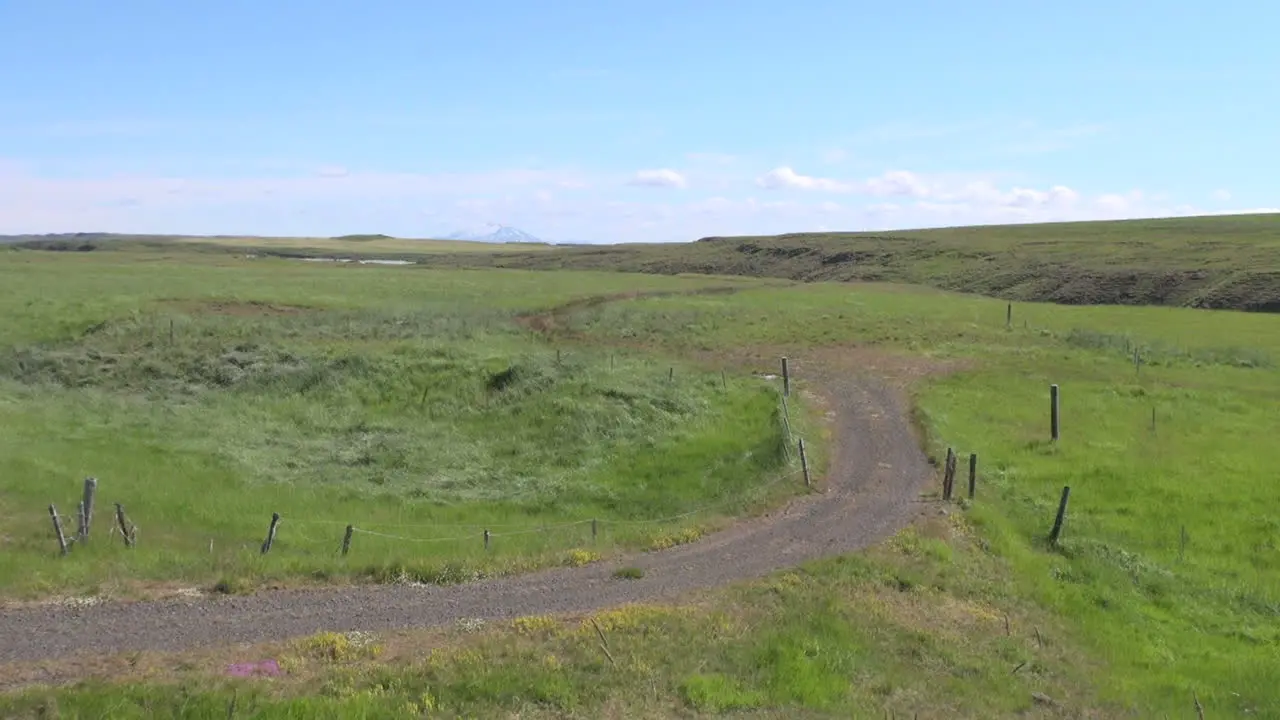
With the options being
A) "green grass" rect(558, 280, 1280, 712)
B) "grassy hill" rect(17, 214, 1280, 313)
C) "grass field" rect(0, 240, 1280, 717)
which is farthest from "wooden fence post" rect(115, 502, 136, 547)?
"grassy hill" rect(17, 214, 1280, 313)

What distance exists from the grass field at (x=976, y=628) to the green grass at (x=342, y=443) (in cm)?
399

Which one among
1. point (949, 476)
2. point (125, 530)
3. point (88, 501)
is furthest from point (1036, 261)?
point (88, 501)

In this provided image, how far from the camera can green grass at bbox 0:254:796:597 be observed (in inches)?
930

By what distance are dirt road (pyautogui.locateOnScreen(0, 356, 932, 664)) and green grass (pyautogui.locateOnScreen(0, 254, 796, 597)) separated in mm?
1095

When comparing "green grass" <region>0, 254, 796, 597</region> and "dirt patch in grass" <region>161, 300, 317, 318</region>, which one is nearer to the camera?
"green grass" <region>0, 254, 796, 597</region>

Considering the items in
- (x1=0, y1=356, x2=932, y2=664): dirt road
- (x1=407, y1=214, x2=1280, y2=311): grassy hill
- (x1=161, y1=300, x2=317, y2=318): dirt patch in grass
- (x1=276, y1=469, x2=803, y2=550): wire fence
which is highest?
(x1=407, y1=214, x2=1280, y2=311): grassy hill

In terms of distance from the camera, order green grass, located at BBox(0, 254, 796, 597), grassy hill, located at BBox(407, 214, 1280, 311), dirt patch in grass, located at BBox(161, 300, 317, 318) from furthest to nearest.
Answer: grassy hill, located at BBox(407, 214, 1280, 311) → dirt patch in grass, located at BBox(161, 300, 317, 318) → green grass, located at BBox(0, 254, 796, 597)

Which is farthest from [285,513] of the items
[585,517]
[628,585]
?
[628,585]

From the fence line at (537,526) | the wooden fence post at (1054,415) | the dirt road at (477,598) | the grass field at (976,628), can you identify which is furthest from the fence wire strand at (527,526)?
the wooden fence post at (1054,415)

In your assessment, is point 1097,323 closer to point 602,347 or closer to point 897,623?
point 602,347

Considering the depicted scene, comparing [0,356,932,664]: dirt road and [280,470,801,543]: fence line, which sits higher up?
[0,356,932,664]: dirt road

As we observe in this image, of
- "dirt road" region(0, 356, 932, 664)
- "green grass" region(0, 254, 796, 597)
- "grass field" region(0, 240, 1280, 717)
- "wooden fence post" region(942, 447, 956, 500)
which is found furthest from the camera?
"wooden fence post" region(942, 447, 956, 500)

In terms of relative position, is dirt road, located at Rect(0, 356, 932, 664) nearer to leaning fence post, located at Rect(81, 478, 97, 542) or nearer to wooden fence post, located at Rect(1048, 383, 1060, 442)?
leaning fence post, located at Rect(81, 478, 97, 542)

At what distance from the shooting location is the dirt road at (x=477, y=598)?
54.9ft
